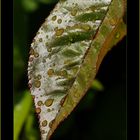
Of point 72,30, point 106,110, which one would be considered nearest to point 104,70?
point 106,110

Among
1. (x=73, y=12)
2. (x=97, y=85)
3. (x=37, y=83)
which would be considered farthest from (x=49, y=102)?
(x=97, y=85)

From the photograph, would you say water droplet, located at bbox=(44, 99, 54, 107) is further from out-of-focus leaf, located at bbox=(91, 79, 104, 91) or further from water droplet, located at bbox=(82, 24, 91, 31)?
out-of-focus leaf, located at bbox=(91, 79, 104, 91)

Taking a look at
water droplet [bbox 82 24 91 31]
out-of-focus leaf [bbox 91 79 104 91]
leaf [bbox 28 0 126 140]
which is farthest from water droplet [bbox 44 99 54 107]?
out-of-focus leaf [bbox 91 79 104 91]

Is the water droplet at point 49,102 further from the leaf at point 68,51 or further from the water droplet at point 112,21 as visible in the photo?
the water droplet at point 112,21

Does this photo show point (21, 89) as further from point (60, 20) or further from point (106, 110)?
point (60, 20)

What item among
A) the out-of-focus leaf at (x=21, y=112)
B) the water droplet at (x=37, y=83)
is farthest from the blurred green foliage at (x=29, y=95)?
the water droplet at (x=37, y=83)

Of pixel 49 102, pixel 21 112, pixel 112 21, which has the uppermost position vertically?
pixel 112 21

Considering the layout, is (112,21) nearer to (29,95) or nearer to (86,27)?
(86,27)

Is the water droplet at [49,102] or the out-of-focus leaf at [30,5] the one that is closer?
the water droplet at [49,102]
